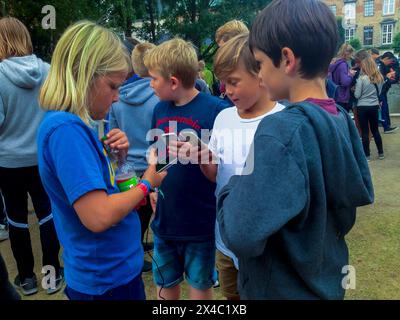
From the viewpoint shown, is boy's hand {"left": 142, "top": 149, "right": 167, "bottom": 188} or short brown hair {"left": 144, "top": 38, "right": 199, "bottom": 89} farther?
short brown hair {"left": 144, "top": 38, "right": 199, "bottom": 89}

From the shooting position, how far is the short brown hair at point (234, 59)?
1787mm

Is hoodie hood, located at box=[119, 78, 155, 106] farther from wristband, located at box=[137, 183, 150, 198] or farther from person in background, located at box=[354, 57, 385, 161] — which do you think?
person in background, located at box=[354, 57, 385, 161]

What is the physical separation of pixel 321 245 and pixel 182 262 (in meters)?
1.23

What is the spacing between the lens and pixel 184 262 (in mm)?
2170

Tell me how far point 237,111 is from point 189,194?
512 millimetres

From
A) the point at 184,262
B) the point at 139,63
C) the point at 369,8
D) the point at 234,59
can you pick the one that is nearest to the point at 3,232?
the point at 139,63

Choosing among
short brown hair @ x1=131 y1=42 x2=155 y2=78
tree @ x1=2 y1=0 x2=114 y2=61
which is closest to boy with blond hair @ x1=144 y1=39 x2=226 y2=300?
short brown hair @ x1=131 y1=42 x2=155 y2=78

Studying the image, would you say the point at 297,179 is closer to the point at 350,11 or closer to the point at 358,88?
the point at 358,88

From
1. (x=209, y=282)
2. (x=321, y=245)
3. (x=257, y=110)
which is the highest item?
(x=257, y=110)

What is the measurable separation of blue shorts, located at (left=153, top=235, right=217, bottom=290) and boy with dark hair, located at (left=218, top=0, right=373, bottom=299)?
84cm

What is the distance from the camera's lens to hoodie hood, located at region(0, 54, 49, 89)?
267 cm

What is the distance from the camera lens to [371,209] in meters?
4.20
